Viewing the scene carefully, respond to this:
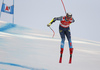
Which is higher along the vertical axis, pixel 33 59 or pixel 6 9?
pixel 6 9

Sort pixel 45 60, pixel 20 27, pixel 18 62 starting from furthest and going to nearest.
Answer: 1. pixel 20 27
2. pixel 45 60
3. pixel 18 62

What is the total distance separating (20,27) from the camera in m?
11.1

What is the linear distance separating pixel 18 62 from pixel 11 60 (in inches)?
7.9

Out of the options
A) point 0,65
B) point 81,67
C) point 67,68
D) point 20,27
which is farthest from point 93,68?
point 20,27

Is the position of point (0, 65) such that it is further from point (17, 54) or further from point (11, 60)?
point (17, 54)

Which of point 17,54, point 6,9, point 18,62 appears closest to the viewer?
point 18,62

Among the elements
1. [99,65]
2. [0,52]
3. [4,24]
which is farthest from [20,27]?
[99,65]

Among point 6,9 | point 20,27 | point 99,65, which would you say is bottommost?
point 99,65

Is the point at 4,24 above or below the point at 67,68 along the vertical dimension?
above

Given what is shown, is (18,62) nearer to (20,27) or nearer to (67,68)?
(67,68)

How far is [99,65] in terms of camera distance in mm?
5180

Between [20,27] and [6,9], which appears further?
[20,27]

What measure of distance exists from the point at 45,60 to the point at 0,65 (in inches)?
44.3

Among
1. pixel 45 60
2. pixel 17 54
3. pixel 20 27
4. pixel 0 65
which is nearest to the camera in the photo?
pixel 0 65
